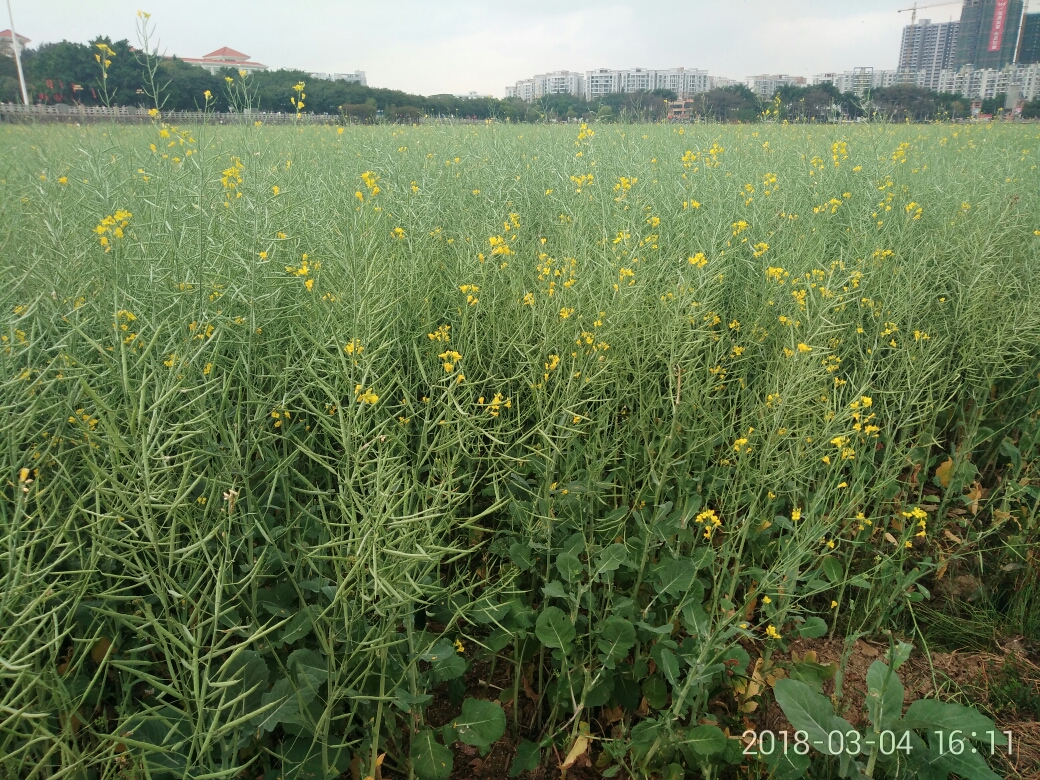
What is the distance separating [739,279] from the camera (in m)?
3.21

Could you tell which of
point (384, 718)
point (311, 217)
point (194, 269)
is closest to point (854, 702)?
point (384, 718)

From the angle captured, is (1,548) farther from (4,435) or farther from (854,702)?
(854,702)

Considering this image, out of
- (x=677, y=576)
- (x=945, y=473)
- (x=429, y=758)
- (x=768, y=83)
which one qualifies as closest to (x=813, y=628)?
(x=677, y=576)

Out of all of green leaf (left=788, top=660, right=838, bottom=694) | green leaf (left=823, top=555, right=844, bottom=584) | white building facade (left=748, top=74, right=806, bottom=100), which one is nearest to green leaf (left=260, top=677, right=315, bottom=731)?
green leaf (left=788, top=660, right=838, bottom=694)

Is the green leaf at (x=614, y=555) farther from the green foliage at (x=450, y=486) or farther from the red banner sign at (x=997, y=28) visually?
the red banner sign at (x=997, y=28)

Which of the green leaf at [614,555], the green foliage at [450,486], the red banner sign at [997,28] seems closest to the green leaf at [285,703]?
the green foliage at [450,486]

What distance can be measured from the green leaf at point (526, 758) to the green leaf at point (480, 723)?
150 millimetres

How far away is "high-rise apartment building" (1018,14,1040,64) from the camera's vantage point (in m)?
12.9

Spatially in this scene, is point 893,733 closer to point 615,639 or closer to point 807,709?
point 807,709

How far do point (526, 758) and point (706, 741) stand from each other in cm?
49

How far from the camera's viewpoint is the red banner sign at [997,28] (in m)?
12.9

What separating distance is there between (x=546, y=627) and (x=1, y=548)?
125 centimetres

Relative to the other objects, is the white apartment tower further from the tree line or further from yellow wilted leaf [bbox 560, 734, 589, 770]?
yellow wilted leaf [bbox 560, 734, 589, 770]

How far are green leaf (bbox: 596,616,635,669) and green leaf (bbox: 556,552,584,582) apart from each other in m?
0.16
